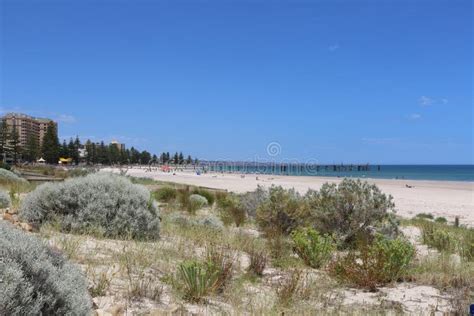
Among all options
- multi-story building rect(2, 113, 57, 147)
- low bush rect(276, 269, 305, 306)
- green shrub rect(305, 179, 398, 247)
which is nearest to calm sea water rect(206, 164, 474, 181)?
multi-story building rect(2, 113, 57, 147)

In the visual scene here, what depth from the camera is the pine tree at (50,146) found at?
102312 mm

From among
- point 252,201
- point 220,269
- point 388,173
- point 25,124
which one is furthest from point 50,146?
point 220,269

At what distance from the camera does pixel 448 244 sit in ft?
30.5

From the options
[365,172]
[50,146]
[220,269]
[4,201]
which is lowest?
[220,269]

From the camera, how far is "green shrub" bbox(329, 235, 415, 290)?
579cm

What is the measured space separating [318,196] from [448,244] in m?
2.73

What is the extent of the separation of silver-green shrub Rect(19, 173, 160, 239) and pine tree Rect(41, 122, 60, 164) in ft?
332

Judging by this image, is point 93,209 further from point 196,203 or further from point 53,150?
point 53,150

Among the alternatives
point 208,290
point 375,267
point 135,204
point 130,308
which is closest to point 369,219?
point 375,267

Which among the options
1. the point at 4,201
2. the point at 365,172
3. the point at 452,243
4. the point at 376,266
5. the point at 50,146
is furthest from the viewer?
the point at 365,172

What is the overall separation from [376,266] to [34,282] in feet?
14.3

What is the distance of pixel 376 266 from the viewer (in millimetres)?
5984

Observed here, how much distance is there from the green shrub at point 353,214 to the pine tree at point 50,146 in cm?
10131

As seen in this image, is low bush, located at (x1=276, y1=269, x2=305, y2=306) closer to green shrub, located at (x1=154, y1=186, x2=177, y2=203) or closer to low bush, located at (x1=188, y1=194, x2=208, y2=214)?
low bush, located at (x1=188, y1=194, x2=208, y2=214)
